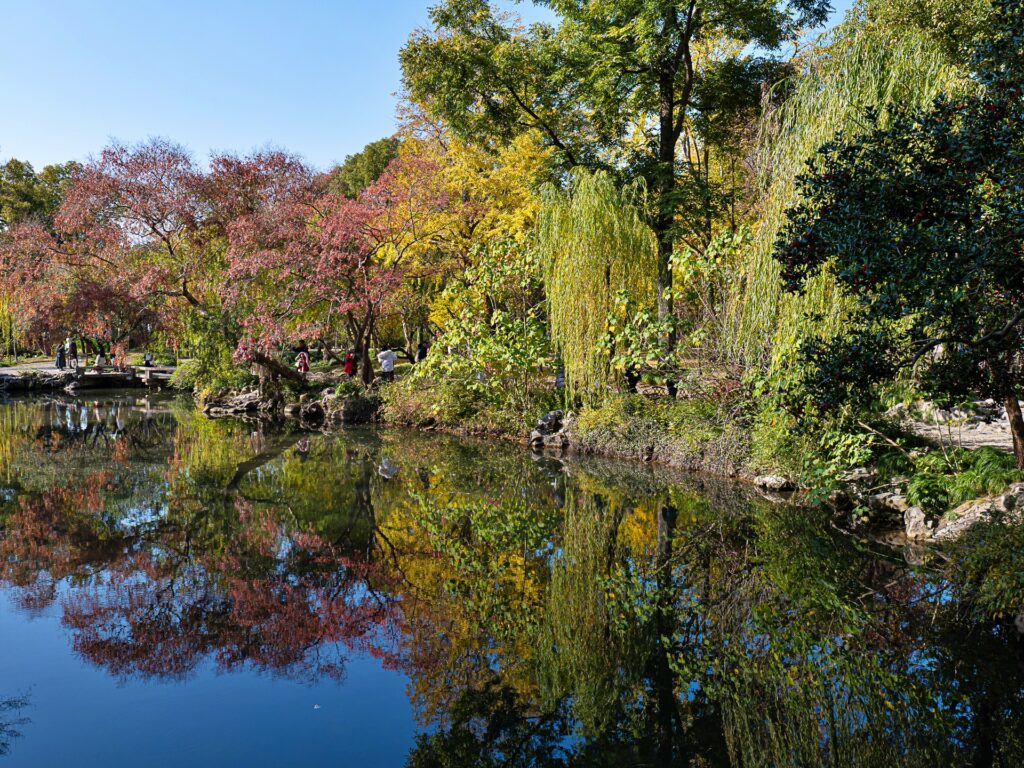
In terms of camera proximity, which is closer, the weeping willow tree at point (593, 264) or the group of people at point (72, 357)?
the weeping willow tree at point (593, 264)

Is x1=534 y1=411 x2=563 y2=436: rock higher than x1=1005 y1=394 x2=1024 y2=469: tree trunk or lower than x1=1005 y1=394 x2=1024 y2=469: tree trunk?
lower

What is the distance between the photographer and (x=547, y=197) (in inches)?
491

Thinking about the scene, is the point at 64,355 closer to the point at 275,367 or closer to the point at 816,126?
the point at 275,367

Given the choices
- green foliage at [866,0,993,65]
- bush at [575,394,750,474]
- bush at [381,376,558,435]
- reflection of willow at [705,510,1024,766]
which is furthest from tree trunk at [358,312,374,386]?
reflection of willow at [705,510,1024,766]

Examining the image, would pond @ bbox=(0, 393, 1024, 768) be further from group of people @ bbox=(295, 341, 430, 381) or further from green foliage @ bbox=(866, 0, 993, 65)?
group of people @ bbox=(295, 341, 430, 381)

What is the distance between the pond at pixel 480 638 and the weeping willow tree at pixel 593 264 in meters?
3.59

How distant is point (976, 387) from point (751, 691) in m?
2.72

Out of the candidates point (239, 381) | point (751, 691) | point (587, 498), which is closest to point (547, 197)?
point (587, 498)

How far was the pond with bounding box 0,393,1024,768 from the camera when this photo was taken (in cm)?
384

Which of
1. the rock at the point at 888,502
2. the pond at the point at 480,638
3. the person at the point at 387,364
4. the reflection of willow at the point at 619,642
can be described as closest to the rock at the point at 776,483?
the pond at the point at 480,638

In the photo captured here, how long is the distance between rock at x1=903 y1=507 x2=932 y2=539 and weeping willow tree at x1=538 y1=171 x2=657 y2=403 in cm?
552

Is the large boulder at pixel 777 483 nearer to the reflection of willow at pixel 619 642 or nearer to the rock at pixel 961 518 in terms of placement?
the reflection of willow at pixel 619 642

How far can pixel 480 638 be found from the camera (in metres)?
5.01

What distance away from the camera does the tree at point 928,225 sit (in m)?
A: 3.86
